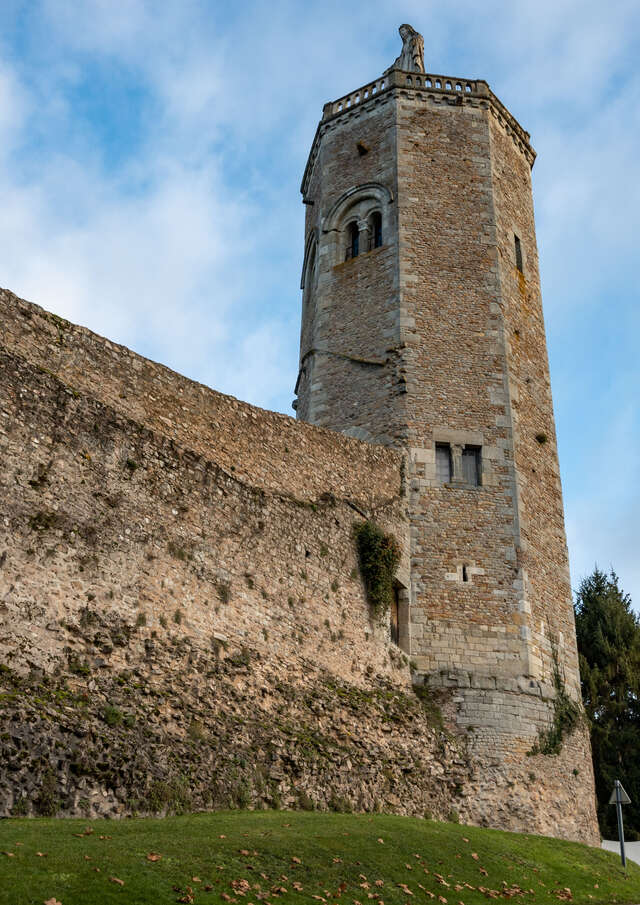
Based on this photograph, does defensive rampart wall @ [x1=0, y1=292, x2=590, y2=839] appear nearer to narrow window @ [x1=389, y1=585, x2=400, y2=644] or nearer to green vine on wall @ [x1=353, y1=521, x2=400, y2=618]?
green vine on wall @ [x1=353, y1=521, x2=400, y2=618]

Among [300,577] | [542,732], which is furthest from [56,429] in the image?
[542,732]

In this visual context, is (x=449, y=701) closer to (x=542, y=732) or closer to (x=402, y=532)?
(x=542, y=732)

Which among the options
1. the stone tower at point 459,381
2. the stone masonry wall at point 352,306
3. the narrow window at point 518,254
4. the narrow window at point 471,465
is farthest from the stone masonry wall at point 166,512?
the narrow window at point 518,254

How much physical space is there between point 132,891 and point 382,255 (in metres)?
16.8

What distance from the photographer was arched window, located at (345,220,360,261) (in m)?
22.7

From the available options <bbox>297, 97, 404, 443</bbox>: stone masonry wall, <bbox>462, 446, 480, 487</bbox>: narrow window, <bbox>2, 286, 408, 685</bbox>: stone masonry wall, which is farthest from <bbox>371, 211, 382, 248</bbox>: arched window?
<bbox>2, 286, 408, 685</bbox>: stone masonry wall

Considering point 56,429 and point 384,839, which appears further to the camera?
point 56,429

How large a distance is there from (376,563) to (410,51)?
18106 millimetres

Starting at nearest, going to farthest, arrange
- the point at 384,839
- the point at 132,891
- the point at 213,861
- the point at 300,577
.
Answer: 1. the point at 132,891
2. the point at 213,861
3. the point at 384,839
4. the point at 300,577

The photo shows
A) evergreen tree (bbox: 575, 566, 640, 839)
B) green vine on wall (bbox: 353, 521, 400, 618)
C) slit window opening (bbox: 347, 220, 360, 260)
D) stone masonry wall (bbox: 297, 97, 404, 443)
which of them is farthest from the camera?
evergreen tree (bbox: 575, 566, 640, 839)

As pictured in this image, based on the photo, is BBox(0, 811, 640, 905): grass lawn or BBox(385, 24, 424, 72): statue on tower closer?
BBox(0, 811, 640, 905): grass lawn

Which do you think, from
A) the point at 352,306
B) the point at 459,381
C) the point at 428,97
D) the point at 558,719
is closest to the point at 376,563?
the point at 558,719

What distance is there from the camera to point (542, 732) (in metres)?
16.4

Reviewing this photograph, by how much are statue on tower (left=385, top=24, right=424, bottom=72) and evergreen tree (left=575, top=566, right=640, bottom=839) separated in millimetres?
18030
